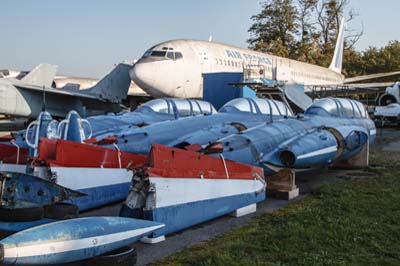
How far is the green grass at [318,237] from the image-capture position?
459 centimetres

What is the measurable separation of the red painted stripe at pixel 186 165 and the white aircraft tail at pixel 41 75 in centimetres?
2195

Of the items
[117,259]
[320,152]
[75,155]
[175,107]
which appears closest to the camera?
[117,259]

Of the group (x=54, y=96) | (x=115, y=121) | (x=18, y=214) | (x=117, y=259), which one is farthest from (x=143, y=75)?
(x=117, y=259)

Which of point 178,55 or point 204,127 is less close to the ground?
point 178,55

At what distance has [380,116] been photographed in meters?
26.8

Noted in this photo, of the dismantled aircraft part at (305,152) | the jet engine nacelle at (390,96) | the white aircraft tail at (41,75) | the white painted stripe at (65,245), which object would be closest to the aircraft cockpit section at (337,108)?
the dismantled aircraft part at (305,152)

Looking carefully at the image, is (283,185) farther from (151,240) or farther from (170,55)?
(170,55)

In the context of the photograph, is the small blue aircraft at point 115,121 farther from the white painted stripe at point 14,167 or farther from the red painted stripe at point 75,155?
the red painted stripe at point 75,155

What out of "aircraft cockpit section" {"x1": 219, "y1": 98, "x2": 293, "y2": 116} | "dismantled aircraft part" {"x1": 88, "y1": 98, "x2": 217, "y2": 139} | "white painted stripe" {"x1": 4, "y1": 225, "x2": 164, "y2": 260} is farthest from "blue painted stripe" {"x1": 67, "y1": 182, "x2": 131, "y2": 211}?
"aircraft cockpit section" {"x1": 219, "y1": 98, "x2": 293, "y2": 116}

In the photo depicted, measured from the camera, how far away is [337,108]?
37.9ft

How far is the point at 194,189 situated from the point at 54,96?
19899 mm

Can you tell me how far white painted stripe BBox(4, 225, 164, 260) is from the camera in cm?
366

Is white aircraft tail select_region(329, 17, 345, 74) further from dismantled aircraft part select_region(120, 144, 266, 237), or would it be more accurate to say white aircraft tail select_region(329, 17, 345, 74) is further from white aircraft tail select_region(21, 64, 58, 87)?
dismantled aircraft part select_region(120, 144, 266, 237)

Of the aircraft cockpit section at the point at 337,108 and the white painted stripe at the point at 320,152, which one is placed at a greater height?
the aircraft cockpit section at the point at 337,108
